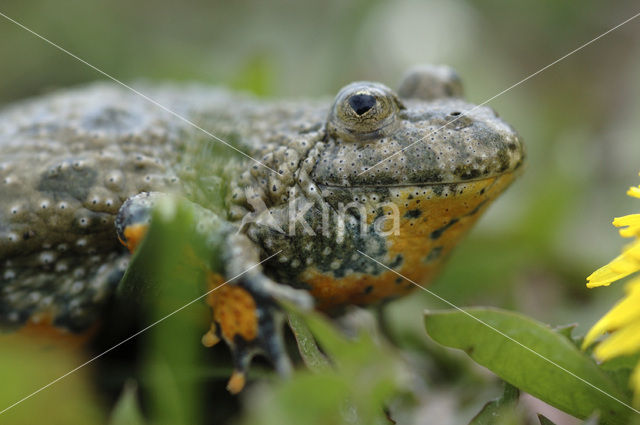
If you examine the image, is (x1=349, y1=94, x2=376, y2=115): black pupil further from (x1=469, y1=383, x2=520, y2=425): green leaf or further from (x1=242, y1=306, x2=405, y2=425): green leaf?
(x1=469, y1=383, x2=520, y2=425): green leaf

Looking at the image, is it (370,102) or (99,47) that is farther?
(99,47)

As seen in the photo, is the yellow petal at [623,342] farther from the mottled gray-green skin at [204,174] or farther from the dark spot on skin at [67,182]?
the dark spot on skin at [67,182]

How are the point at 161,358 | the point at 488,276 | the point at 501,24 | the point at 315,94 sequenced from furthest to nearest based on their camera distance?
the point at 501,24, the point at 315,94, the point at 488,276, the point at 161,358

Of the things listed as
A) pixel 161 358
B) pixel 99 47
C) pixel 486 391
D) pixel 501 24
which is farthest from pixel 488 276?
pixel 99 47

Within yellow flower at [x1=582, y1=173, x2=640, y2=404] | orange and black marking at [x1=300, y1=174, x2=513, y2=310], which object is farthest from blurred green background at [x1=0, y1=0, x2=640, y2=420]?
yellow flower at [x1=582, y1=173, x2=640, y2=404]

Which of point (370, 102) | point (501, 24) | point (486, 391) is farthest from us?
point (501, 24)

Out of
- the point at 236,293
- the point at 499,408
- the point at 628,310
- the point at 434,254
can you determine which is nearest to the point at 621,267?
the point at 628,310

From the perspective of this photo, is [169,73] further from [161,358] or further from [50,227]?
[161,358]
